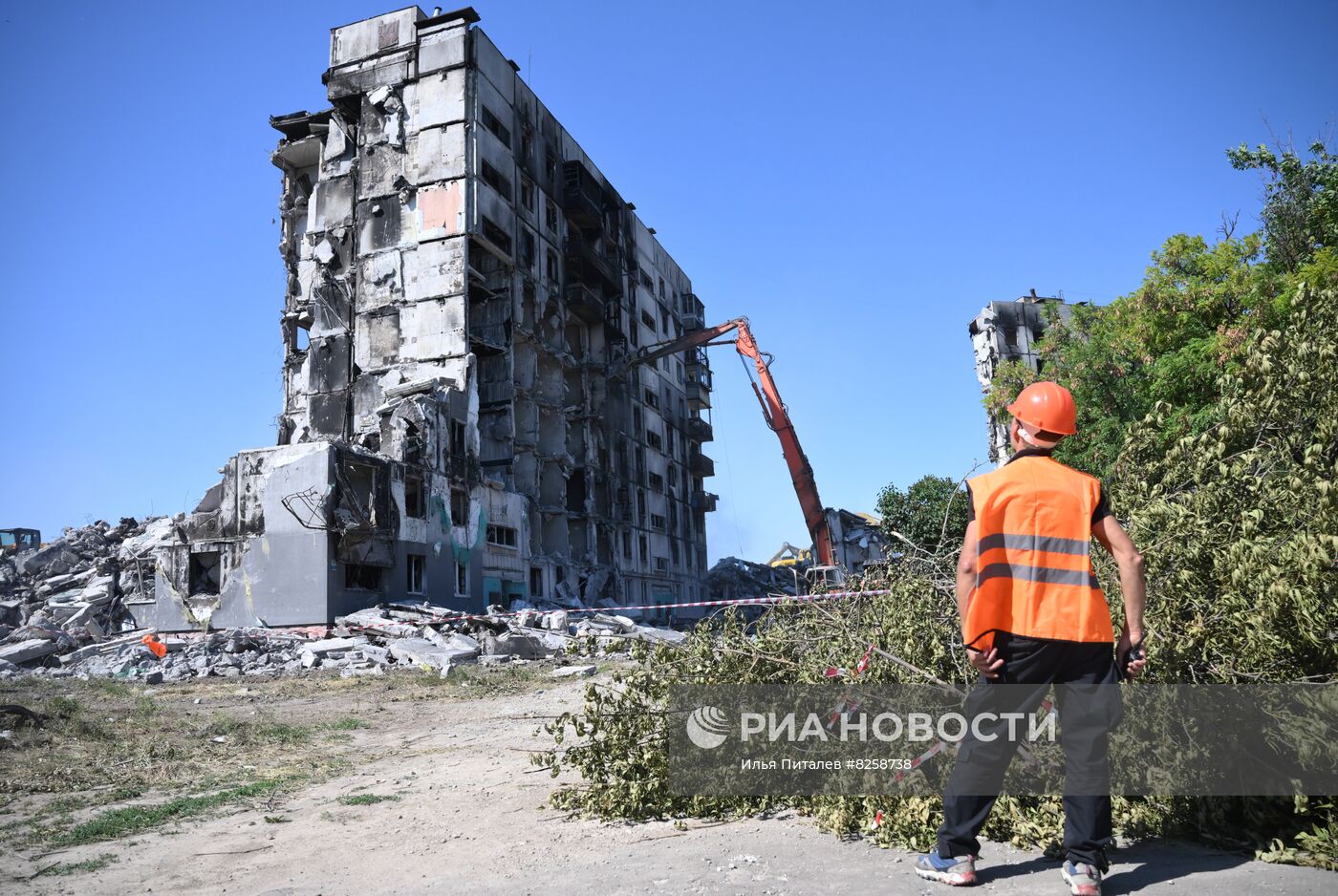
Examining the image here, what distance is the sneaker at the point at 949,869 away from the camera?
3252 mm

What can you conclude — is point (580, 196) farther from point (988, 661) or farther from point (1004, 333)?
point (988, 661)

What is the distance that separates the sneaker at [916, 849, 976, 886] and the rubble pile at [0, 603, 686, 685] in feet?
43.6

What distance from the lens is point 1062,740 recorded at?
324cm

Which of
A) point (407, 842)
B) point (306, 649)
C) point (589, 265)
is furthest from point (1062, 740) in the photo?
point (589, 265)

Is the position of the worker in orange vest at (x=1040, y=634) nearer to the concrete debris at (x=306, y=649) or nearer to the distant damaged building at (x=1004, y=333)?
the concrete debris at (x=306, y=649)

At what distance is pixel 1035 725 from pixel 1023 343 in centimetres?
3757

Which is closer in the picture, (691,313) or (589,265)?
(589,265)

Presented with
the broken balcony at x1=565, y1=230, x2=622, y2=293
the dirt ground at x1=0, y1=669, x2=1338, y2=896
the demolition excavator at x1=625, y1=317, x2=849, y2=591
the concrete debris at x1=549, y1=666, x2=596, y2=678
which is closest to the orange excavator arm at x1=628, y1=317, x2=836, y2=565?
the demolition excavator at x1=625, y1=317, x2=849, y2=591

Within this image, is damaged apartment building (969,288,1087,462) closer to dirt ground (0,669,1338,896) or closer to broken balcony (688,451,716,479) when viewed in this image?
broken balcony (688,451,716,479)

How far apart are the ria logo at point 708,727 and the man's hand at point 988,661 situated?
210 cm

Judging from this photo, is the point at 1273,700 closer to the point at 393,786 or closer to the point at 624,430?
the point at 393,786

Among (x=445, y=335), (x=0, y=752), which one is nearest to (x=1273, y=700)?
(x=0, y=752)

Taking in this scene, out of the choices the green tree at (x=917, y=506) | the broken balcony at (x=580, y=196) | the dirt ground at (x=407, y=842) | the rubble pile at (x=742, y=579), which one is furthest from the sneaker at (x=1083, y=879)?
the rubble pile at (x=742, y=579)

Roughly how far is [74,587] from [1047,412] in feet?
116
